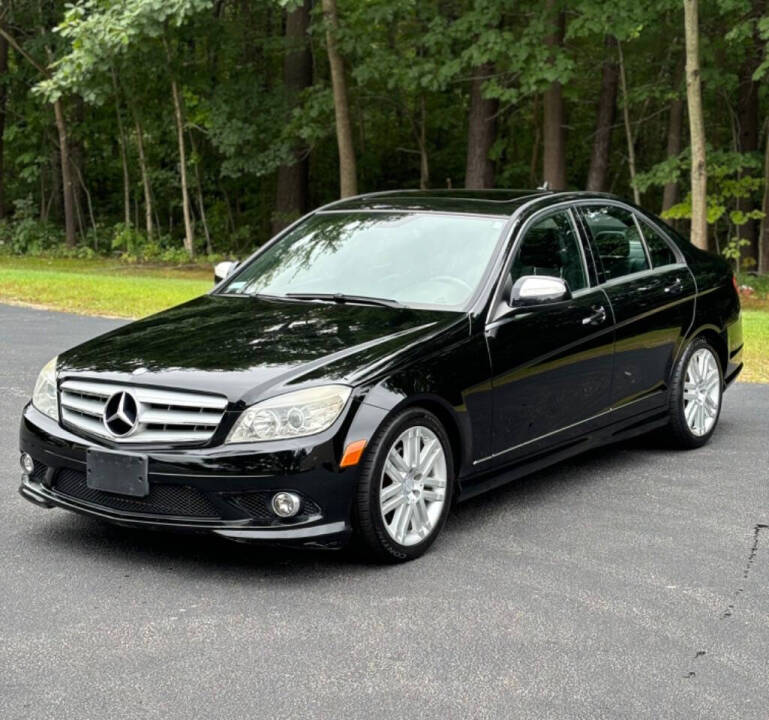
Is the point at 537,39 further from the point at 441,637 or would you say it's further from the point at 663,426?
the point at 441,637

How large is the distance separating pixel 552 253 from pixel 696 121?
13408mm

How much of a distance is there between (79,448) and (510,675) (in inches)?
83.2

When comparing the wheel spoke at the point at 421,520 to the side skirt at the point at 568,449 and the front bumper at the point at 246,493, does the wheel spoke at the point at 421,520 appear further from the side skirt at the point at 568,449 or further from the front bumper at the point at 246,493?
the front bumper at the point at 246,493

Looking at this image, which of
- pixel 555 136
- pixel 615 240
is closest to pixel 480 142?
pixel 555 136

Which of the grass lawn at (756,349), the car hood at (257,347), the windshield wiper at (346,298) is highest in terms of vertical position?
the windshield wiper at (346,298)

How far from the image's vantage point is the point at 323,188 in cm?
3538

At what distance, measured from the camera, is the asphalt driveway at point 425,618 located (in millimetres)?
3736

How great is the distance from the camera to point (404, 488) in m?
5.05

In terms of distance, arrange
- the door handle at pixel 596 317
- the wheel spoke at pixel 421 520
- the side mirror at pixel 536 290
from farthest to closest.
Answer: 1. the door handle at pixel 596 317
2. the side mirror at pixel 536 290
3. the wheel spoke at pixel 421 520

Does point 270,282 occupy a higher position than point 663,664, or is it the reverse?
point 270,282

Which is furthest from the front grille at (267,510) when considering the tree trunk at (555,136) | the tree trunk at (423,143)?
the tree trunk at (423,143)

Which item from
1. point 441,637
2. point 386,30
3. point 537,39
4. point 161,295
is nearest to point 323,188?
point 386,30

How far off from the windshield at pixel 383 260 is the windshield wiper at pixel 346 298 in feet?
0.07

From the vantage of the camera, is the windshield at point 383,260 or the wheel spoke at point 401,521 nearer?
the wheel spoke at point 401,521
